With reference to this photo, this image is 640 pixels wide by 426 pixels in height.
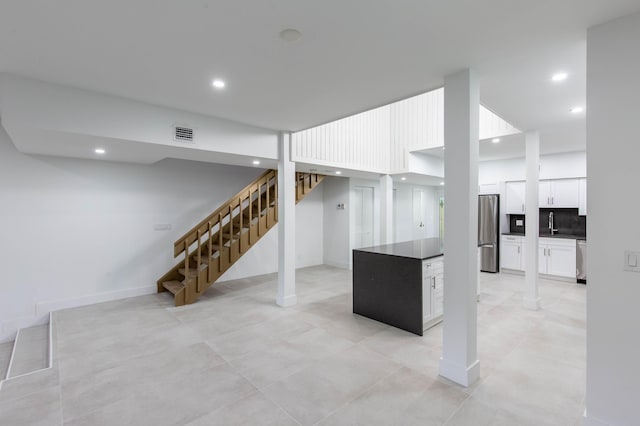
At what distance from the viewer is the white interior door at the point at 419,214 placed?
390 inches

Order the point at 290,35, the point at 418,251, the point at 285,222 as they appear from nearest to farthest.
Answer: the point at 290,35 < the point at 418,251 < the point at 285,222

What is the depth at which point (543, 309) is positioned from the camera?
15.0ft

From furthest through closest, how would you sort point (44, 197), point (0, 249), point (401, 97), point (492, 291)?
point (492, 291)
point (44, 197)
point (0, 249)
point (401, 97)

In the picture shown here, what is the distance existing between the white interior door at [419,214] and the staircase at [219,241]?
16.1 ft

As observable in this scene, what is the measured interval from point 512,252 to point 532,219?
9.23ft

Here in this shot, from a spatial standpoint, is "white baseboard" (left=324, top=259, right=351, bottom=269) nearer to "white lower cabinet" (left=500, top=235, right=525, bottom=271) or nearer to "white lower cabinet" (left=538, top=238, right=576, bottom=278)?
"white lower cabinet" (left=500, top=235, right=525, bottom=271)

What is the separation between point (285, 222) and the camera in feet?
15.8

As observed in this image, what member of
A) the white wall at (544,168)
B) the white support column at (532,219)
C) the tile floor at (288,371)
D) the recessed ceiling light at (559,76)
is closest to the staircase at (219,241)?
the tile floor at (288,371)

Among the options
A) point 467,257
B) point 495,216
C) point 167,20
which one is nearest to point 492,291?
point 495,216

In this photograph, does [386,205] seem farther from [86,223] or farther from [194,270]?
[86,223]

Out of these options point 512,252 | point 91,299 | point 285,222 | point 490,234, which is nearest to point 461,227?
point 285,222

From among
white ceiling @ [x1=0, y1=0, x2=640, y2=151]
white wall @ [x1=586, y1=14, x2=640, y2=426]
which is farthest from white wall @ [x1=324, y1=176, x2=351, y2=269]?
white wall @ [x1=586, y1=14, x2=640, y2=426]

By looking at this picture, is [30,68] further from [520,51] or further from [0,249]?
[520,51]

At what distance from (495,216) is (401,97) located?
531cm
